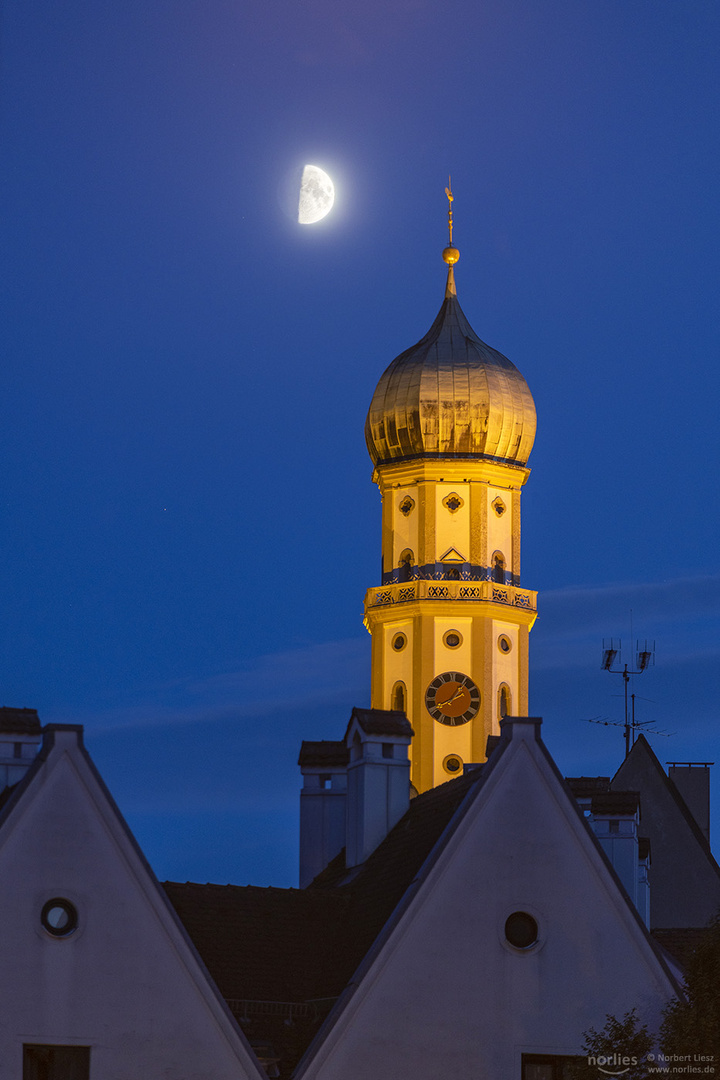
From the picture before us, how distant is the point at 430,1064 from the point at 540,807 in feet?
15.8

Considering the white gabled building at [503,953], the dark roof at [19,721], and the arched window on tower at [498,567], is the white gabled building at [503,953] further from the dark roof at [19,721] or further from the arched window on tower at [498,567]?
the arched window on tower at [498,567]

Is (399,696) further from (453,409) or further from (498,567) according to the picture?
(453,409)

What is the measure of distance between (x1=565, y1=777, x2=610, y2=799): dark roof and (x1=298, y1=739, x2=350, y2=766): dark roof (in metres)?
5.06

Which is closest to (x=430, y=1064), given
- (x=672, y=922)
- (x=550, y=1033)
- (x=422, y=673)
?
(x=550, y=1033)

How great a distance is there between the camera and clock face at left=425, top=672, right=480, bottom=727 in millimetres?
135625

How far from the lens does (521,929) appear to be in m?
44.4

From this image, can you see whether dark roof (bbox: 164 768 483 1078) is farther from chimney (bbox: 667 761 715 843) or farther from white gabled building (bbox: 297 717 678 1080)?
chimney (bbox: 667 761 715 843)

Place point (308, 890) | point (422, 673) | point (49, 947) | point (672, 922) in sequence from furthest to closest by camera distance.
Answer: point (422, 673) < point (672, 922) < point (308, 890) < point (49, 947)

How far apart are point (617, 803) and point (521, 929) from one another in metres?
10.5

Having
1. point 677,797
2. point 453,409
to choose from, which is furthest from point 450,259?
point 677,797

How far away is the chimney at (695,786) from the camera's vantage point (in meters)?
82.9

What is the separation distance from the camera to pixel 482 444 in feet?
449

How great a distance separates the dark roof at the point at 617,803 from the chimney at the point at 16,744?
536 inches

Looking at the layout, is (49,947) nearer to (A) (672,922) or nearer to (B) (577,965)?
(B) (577,965)
